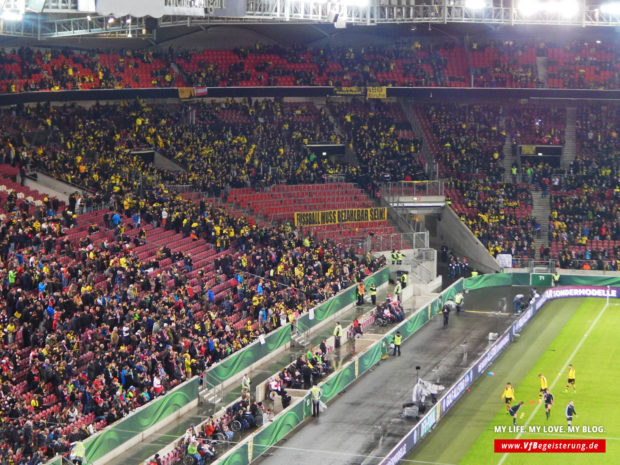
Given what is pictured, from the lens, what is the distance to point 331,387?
3369cm

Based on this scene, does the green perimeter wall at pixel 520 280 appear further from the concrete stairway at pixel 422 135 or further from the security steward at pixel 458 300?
the concrete stairway at pixel 422 135

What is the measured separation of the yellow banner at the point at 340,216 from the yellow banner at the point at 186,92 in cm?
1073

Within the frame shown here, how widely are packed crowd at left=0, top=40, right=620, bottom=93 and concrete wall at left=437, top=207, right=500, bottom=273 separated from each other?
32.6 ft

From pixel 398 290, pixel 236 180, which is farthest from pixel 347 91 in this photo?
pixel 398 290

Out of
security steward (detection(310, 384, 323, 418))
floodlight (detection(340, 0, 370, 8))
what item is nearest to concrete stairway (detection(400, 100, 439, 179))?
floodlight (detection(340, 0, 370, 8))

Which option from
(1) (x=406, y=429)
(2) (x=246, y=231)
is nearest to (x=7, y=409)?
(1) (x=406, y=429)

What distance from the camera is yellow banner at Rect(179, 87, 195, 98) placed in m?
55.9

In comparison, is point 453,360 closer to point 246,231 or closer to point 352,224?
point 246,231

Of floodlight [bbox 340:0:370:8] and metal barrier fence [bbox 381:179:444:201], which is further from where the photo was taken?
metal barrier fence [bbox 381:179:444:201]

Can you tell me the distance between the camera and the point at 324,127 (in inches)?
2375

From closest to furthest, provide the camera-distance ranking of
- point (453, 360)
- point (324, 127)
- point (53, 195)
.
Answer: point (453, 360)
point (53, 195)
point (324, 127)

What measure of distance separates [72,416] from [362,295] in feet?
62.1

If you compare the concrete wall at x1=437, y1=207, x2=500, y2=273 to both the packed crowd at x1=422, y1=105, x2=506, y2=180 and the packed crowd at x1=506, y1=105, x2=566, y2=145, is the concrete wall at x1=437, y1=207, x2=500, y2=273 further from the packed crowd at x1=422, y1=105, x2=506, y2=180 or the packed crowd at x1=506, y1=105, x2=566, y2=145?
the packed crowd at x1=506, y1=105, x2=566, y2=145

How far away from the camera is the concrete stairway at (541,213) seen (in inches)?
2173
